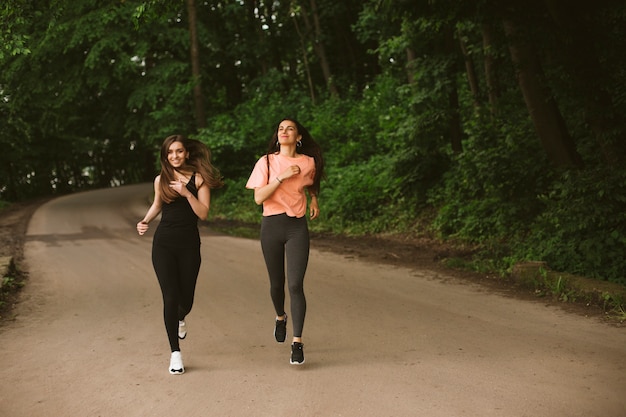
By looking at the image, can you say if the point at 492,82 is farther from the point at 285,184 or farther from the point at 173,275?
the point at 173,275

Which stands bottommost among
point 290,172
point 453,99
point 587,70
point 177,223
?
point 177,223

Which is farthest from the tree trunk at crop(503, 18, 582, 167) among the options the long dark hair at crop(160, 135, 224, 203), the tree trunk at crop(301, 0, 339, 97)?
the tree trunk at crop(301, 0, 339, 97)

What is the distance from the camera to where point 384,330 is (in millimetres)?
7250

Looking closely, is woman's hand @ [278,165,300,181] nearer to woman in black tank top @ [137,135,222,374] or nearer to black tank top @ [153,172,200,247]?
woman in black tank top @ [137,135,222,374]

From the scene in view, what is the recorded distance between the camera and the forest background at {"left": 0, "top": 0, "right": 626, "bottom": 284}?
1066 cm

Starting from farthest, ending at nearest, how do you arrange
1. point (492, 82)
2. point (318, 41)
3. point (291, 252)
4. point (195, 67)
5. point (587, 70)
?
point (318, 41)
point (195, 67)
point (492, 82)
point (587, 70)
point (291, 252)

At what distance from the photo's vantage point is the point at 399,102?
23953mm

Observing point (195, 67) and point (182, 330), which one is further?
point (195, 67)

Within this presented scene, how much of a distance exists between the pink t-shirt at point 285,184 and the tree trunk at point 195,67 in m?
20.9

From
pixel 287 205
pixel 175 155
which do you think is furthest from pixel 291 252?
pixel 175 155

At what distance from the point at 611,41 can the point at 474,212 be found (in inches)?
175

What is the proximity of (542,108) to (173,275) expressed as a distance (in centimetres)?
820

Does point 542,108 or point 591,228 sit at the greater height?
point 542,108

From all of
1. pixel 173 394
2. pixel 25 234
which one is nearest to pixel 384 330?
pixel 173 394
